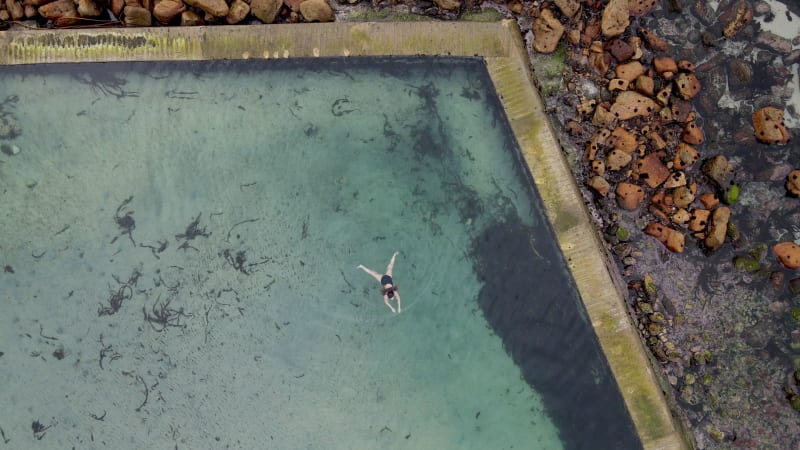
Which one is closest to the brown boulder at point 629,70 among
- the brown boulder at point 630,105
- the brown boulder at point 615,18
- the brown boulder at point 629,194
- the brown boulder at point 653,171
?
the brown boulder at point 630,105

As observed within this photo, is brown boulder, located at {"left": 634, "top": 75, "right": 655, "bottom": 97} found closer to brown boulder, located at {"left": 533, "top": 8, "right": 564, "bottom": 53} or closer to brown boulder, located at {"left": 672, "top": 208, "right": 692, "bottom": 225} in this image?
brown boulder, located at {"left": 533, "top": 8, "right": 564, "bottom": 53}

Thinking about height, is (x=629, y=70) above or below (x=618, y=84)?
above

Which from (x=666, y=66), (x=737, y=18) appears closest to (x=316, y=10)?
(x=666, y=66)

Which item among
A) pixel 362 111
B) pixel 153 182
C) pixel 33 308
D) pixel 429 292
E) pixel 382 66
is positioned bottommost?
pixel 33 308

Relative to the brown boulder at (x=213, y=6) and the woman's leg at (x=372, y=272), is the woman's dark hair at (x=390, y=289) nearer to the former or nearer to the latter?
the woman's leg at (x=372, y=272)

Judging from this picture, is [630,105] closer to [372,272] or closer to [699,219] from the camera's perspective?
[699,219]

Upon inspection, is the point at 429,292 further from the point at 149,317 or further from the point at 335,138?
the point at 149,317

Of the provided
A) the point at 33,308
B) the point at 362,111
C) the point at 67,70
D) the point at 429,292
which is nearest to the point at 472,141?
the point at 362,111
